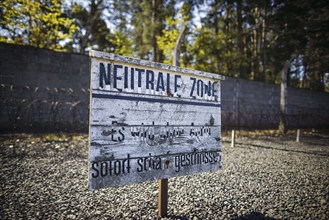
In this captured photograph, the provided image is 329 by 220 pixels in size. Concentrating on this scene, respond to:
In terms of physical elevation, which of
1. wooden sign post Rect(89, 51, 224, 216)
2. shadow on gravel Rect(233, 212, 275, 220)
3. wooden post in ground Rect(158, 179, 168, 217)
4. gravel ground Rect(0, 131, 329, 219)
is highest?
wooden sign post Rect(89, 51, 224, 216)

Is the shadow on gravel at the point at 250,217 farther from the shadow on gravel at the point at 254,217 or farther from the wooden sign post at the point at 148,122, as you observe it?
the wooden sign post at the point at 148,122

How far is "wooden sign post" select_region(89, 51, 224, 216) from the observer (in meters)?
1.69

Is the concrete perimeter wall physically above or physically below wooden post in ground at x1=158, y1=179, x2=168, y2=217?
above

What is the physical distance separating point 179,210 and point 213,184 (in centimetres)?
107

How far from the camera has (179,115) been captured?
2207mm

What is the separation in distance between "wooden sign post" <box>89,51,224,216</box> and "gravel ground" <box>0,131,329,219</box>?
493 millimetres

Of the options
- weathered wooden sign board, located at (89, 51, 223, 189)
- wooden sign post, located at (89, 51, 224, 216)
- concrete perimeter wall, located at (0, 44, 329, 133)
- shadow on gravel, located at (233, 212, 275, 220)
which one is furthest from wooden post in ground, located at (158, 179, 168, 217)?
concrete perimeter wall, located at (0, 44, 329, 133)

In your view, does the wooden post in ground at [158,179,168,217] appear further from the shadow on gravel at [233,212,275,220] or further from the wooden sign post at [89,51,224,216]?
the shadow on gravel at [233,212,275,220]

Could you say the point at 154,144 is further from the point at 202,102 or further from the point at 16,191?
the point at 16,191

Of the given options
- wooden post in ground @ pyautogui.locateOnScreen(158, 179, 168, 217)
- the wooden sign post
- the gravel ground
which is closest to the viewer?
the wooden sign post

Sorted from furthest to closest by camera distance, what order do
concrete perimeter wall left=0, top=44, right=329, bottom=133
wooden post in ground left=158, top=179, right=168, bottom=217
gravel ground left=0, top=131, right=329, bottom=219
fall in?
concrete perimeter wall left=0, top=44, right=329, bottom=133
gravel ground left=0, top=131, right=329, bottom=219
wooden post in ground left=158, top=179, right=168, bottom=217

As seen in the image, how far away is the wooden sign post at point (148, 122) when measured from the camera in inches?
66.4

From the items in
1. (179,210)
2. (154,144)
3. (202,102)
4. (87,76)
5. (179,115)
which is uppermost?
(87,76)

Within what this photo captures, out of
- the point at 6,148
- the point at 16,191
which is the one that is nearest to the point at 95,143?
the point at 16,191
